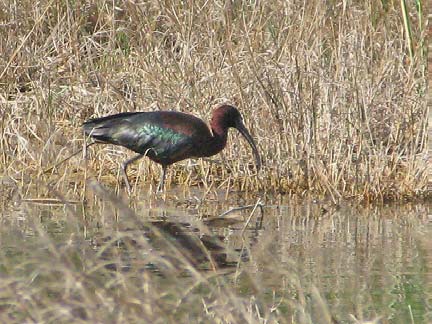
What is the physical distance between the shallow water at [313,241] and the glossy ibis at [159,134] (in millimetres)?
333

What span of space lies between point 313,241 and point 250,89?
215cm

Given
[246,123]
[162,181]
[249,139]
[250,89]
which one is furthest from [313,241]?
[250,89]

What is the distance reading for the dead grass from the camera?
8656 mm

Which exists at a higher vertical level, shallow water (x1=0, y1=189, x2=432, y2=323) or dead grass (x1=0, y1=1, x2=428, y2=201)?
dead grass (x1=0, y1=1, x2=428, y2=201)

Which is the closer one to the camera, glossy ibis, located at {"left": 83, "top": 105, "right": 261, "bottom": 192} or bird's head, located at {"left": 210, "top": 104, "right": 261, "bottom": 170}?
glossy ibis, located at {"left": 83, "top": 105, "right": 261, "bottom": 192}

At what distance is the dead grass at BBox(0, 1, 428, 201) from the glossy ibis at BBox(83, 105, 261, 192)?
33 cm

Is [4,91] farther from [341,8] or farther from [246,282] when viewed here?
[246,282]

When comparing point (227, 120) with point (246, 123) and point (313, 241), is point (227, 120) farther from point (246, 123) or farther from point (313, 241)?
point (313, 241)

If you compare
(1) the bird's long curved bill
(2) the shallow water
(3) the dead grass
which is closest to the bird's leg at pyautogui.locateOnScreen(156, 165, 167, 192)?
(2) the shallow water

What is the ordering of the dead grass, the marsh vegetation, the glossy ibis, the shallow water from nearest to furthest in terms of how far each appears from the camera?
the shallow water < the marsh vegetation < the glossy ibis < the dead grass

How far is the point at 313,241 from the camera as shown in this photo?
728 cm

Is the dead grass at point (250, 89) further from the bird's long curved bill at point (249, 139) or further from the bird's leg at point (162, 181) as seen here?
the bird's leg at point (162, 181)

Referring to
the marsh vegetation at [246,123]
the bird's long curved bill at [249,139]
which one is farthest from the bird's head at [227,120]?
the marsh vegetation at [246,123]

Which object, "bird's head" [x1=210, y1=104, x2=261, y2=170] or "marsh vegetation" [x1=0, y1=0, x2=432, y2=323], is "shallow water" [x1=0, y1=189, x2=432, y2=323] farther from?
"bird's head" [x1=210, y1=104, x2=261, y2=170]
